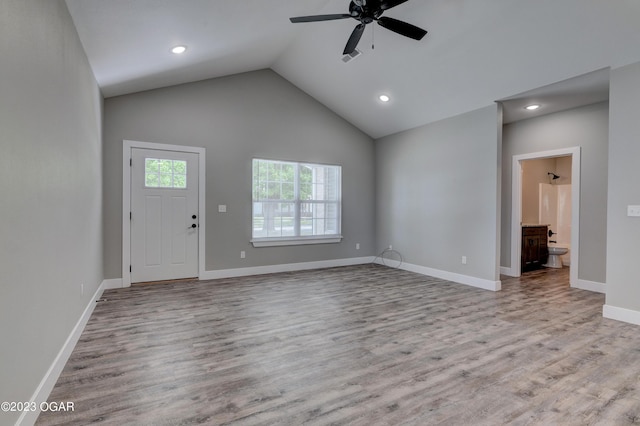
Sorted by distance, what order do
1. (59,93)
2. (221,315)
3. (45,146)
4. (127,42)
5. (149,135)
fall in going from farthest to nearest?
(149,135) < (221,315) < (127,42) < (59,93) < (45,146)

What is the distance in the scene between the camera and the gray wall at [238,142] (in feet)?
15.6

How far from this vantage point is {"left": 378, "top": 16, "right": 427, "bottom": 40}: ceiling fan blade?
3076mm

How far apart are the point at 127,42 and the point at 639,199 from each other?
5.36 m

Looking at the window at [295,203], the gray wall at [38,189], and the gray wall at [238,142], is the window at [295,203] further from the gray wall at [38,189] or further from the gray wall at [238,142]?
the gray wall at [38,189]

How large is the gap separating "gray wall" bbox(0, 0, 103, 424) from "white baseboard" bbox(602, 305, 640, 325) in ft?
16.2

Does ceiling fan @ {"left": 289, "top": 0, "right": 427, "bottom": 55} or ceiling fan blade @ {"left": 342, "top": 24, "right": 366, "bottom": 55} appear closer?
ceiling fan @ {"left": 289, "top": 0, "right": 427, "bottom": 55}

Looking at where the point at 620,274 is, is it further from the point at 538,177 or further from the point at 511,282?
the point at 538,177

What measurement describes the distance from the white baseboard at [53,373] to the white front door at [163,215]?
5.63 feet

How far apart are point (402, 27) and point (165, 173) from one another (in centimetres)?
392

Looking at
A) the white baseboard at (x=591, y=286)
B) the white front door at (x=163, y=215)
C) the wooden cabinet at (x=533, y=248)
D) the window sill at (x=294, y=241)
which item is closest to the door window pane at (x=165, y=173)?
the white front door at (x=163, y=215)

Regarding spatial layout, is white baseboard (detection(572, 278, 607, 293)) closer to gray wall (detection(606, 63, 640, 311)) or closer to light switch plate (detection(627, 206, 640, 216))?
gray wall (detection(606, 63, 640, 311))

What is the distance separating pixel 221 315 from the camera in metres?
3.58

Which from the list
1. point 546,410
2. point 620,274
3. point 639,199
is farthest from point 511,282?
point 546,410

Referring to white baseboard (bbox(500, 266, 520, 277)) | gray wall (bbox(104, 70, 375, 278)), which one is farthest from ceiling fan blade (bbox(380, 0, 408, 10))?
white baseboard (bbox(500, 266, 520, 277))
